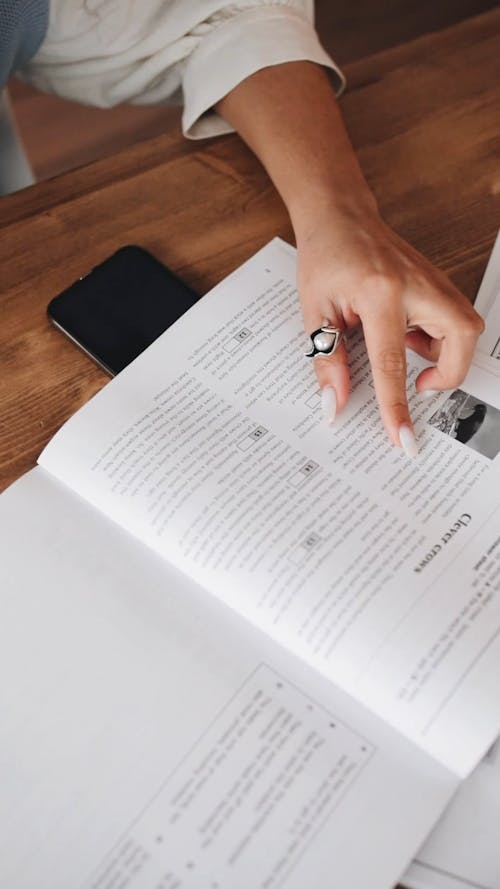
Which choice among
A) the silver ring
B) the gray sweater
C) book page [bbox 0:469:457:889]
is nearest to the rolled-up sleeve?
the gray sweater

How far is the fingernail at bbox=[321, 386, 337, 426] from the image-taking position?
0.53m

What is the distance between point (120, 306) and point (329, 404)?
0.19 m

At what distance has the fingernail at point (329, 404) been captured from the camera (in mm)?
529

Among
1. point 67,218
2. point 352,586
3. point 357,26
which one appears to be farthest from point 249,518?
point 357,26

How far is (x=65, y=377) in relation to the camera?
23.2 inches

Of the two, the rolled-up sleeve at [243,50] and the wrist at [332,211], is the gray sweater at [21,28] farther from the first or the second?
the wrist at [332,211]

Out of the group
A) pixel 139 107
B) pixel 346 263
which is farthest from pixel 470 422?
pixel 139 107

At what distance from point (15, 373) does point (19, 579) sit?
0.59 ft

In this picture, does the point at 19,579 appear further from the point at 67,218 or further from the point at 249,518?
the point at 67,218

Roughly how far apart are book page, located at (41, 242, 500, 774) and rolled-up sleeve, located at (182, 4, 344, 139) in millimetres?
217

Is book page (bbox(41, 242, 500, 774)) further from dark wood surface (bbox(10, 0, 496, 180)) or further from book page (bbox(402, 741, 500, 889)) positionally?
dark wood surface (bbox(10, 0, 496, 180))

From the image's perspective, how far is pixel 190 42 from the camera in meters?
0.70

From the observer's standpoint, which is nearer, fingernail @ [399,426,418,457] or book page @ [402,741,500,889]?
book page @ [402,741,500,889]

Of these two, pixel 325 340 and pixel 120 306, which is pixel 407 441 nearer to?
pixel 325 340
